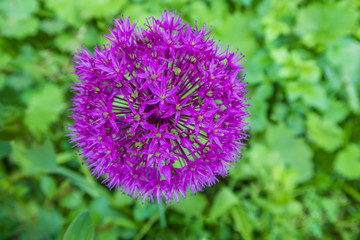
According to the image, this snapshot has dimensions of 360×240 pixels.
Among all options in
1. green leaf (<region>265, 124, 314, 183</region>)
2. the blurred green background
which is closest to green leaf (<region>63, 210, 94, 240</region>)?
the blurred green background

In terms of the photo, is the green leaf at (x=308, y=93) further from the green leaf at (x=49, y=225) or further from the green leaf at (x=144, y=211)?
the green leaf at (x=49, y=225)

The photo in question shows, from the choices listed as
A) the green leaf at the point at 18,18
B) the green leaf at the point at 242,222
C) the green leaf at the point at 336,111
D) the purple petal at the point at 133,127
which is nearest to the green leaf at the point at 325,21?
the green leaf at the point at 336,111

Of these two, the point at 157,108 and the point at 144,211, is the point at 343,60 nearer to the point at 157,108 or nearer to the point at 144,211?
the point at 157,108

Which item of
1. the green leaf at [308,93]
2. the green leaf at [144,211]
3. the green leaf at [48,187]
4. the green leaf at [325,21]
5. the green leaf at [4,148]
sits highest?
the green leaf at [4,148]

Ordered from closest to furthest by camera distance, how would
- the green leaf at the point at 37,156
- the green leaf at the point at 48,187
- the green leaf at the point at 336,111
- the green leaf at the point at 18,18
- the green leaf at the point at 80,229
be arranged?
the green leaf at the point at 80,229 < the green leaf at the point at 37,156 < the green leaf at the point at 48,187 < the green leaf at the point at 18,18 < the green leaf at the point at 336,111

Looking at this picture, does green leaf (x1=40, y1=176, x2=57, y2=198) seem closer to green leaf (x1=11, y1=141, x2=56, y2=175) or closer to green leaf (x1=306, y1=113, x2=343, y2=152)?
green leaf (x1=11, y1=141, x2=56, y2=175)

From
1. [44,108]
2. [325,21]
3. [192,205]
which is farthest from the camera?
[325,21]

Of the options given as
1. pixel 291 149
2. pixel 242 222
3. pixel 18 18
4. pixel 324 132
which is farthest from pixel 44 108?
pixel 324 132
